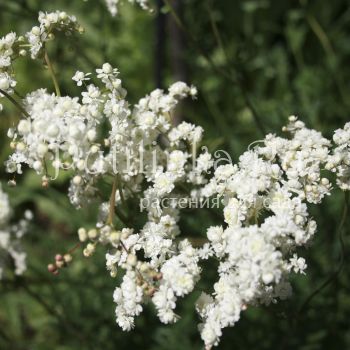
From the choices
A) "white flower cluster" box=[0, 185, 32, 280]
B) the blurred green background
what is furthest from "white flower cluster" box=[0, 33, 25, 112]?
the blurred green background

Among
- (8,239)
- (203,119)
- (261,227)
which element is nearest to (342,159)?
(261,227)

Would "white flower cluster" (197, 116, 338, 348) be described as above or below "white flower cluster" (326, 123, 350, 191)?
below

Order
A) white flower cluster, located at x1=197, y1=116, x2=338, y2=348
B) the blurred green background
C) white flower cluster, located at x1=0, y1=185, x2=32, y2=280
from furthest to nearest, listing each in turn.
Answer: the blurred green background < white flower cluster, located at x1=0, y1=185, x2=32, y2=280 < white flower cluster, located at x1=197, y1=116, x2=338, y2=348

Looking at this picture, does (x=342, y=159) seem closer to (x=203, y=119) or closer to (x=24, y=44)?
(x=24, y=44)

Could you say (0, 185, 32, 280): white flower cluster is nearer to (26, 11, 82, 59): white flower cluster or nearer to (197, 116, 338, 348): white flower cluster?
(26, 11, 82, 59): white flower cluster

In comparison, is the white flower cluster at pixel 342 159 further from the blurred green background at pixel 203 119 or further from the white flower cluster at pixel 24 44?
the white flower cluster at pixel 24 44

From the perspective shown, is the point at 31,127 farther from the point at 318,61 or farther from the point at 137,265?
the point at 318,61
